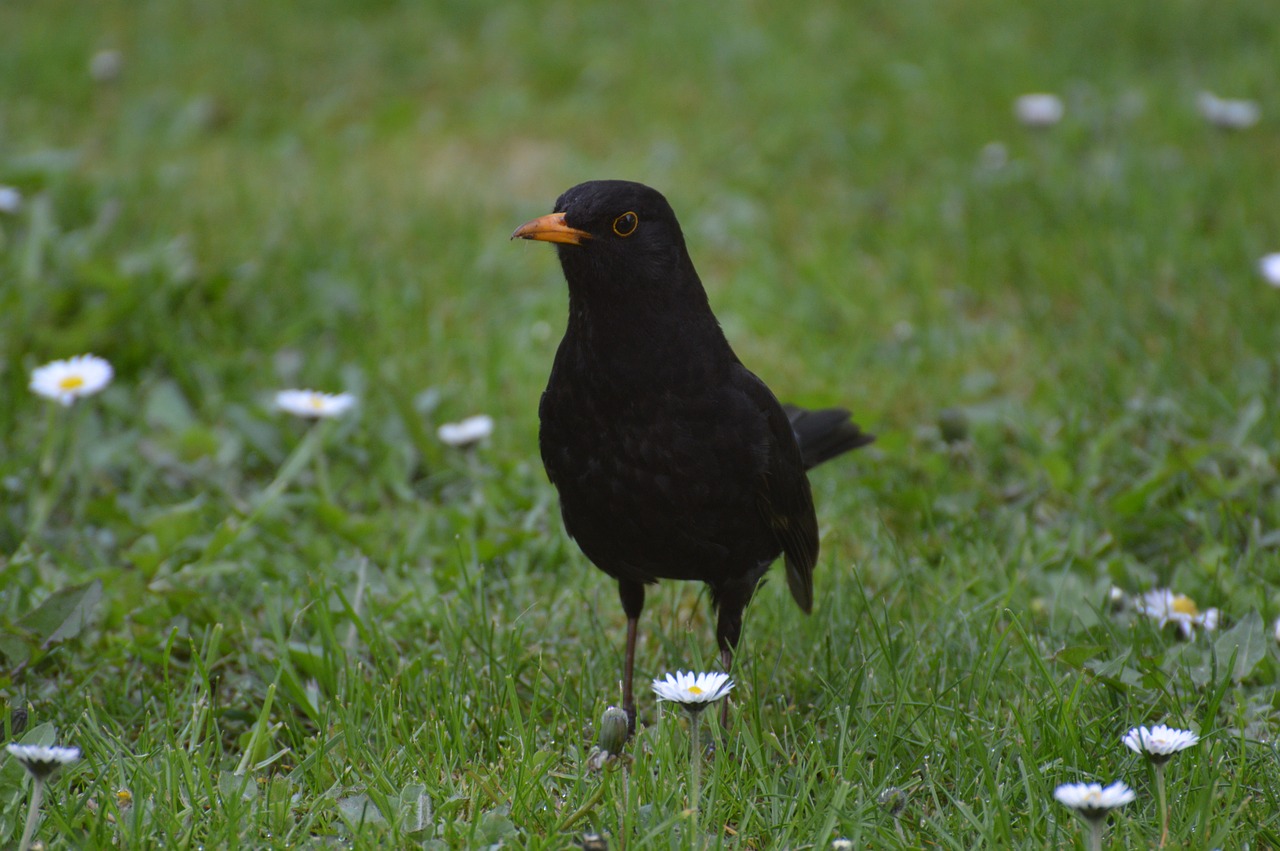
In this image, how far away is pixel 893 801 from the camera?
253cm

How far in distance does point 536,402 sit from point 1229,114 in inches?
147

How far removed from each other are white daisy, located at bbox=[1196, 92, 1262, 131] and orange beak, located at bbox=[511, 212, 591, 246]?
14.7ft

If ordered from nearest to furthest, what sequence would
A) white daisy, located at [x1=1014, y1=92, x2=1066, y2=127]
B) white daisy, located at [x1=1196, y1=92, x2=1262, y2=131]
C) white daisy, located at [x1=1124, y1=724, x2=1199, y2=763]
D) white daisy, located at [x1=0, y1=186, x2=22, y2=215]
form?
white daisy, located at [x1=1124, y1=724, x2=1199, y2=763] < white daisy, located at [x1=0, y1=186, x2=22, y2=215] < white daisy, located at [x1=1196, y1=92, x2=1262, y2=131] < white daisy, located at [x1=1014, y1=92, x2=1066, y2=127]

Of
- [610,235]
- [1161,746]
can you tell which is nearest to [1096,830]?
[1161,746]

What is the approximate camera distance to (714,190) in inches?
252

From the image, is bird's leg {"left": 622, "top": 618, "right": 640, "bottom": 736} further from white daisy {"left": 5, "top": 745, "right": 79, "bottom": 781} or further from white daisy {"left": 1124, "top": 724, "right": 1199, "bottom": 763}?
white daisy {"left": 5, "top": 745, "right": 79, "bottom": 781}

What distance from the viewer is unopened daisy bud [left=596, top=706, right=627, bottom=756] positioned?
2.62 meters

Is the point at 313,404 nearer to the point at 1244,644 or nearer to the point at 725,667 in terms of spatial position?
the point at 725,667

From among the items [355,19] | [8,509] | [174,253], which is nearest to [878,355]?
[174,253]

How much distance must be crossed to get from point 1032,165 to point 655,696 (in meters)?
4.15

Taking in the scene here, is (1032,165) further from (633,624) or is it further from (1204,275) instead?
(633,624)

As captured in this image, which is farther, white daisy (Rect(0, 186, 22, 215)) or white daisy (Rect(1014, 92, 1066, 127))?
white daisy (Rect(1014, 92, 1066, 127))

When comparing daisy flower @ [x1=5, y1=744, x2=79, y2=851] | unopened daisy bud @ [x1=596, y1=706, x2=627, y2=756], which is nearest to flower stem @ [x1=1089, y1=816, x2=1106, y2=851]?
unopened daisy bud @ [x1=596, y1=706, x2=627, y2=756]

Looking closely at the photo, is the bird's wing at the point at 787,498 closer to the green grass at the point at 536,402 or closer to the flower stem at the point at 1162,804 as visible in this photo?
the green grass at the point at 536,402
